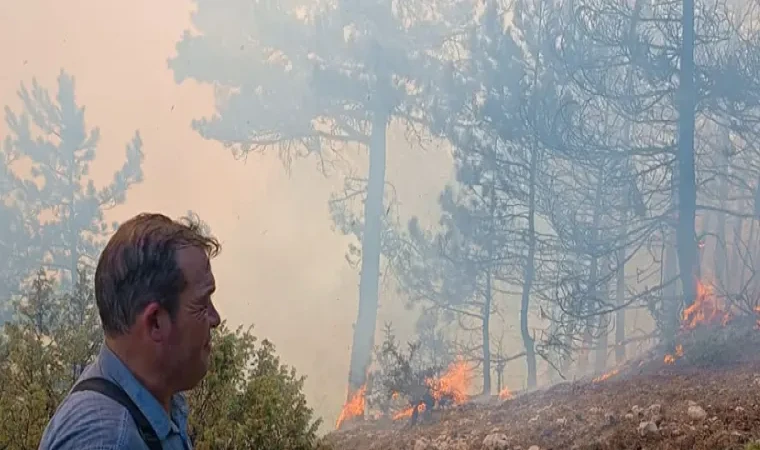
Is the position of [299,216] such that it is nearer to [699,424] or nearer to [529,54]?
[529,54]

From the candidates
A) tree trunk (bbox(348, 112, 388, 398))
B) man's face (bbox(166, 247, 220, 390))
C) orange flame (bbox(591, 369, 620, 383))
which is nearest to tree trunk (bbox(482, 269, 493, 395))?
tree trunk (bbox(348, 112, 388, 398))

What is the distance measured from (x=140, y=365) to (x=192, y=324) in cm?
12

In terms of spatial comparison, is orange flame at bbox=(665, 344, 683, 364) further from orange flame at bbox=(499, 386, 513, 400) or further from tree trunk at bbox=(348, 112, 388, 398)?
tree trunk at bbox=(348, 112, 388, 398)

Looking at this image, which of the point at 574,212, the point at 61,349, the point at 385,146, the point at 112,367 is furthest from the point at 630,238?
the point at 112,367

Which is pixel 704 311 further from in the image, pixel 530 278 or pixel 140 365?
pixel 140 365

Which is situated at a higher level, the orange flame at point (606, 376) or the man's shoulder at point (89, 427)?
the orange flame at point (606, 376)

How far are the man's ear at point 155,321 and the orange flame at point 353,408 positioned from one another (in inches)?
258

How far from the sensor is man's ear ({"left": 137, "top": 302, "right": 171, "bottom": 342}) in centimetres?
125

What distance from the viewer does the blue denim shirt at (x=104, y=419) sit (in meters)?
1.09

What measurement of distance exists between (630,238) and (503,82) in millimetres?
2194

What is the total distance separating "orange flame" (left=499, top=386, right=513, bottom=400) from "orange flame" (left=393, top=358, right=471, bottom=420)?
1.14 feet

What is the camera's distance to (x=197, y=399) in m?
3.52

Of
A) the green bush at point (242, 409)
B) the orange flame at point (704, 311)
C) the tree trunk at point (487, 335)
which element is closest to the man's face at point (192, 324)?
the green bush at point (242, 409)

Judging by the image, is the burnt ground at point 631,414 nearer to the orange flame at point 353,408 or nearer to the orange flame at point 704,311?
the orange flame at point 704,311
